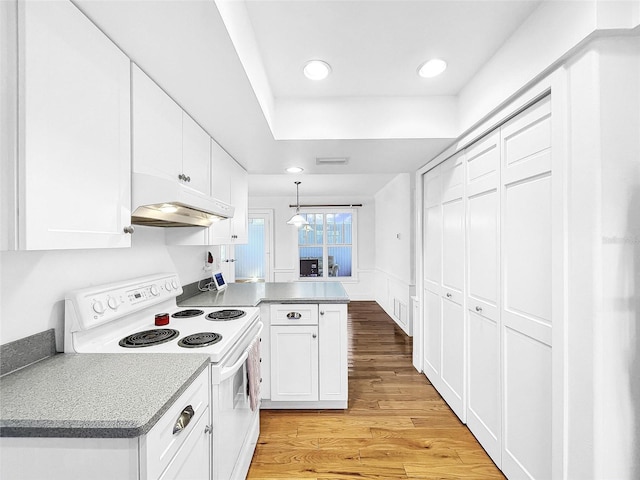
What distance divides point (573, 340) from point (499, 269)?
57cm

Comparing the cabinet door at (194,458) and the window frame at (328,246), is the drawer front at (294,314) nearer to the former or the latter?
the cabinet door at (194,458)

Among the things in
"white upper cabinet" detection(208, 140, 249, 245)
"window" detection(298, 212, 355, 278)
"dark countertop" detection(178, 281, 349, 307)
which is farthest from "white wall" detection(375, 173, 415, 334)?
"white upper cabinet" detection(208, 140, 249, 245)

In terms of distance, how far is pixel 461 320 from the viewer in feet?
7.18

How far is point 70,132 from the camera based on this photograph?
0.90 m

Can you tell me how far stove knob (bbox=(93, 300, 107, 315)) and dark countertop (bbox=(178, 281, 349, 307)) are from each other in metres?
0.83

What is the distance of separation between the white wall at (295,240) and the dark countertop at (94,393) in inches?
214

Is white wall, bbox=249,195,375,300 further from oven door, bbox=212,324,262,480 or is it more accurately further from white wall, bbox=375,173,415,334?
oven door, bbox=212,324,262,480

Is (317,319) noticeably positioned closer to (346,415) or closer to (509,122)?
(346,415)

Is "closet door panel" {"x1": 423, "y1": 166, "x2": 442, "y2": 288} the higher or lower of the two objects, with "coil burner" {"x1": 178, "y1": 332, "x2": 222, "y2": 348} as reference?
higher

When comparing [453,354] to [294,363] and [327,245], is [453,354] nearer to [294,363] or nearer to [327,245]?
[294,363]

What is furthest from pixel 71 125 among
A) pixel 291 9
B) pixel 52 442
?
pixel 291 9

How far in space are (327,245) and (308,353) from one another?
4.45 meters

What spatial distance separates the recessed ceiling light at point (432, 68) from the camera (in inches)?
68.2

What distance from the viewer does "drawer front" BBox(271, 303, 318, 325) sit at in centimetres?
238
